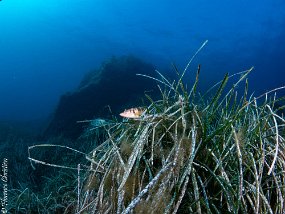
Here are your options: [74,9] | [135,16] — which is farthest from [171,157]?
[74,9]

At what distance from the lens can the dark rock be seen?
49.0 feet

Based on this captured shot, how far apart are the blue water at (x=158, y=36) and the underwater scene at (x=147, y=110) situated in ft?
1.09

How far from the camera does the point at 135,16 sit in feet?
269

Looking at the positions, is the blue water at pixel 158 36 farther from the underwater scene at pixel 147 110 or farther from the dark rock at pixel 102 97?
the dark rock at pixel 102 97

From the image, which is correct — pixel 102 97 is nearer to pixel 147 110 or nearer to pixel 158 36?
pixel 147 110

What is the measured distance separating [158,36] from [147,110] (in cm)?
7508

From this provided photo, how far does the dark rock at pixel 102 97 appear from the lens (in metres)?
14.9

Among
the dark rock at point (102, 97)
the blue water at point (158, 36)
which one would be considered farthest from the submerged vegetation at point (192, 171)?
the blue water at point (158, 36)

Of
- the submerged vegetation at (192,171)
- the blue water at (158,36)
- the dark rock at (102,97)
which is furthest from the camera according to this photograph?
the blue water at (158,36)

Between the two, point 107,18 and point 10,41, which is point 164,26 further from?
point 10,41

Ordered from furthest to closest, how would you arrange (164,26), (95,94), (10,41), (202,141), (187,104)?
1. (10,41)
2. (164,26)
3. (95,94)
4. (187,104)
5. (202,141)

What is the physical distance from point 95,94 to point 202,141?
637 inches

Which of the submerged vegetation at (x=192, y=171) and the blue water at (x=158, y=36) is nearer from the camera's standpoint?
the submerged vegetation at (x=192, y=171)

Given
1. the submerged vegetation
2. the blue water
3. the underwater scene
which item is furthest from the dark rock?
the blue water
